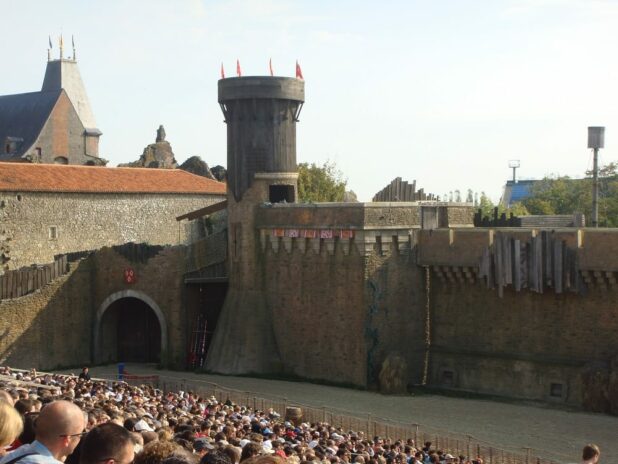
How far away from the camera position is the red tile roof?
4409 centimetres

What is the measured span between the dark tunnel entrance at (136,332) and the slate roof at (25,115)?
26.0 m

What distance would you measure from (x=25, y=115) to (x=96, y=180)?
2524 centimetres

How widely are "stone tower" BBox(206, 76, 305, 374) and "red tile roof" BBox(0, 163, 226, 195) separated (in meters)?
7.49

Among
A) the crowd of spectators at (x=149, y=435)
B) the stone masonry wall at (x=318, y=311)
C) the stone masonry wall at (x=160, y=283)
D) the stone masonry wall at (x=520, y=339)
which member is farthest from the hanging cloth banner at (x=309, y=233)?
the crowd of spectators at (x=149, y=435)

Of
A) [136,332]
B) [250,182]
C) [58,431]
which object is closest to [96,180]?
[136,332]

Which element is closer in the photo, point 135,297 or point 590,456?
point 590,456

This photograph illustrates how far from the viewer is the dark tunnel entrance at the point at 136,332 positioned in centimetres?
4425

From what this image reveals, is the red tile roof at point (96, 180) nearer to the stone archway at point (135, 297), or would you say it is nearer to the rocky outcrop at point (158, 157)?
the stone archway at point (135, 297)

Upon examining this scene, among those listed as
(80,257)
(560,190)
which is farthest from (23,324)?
(560,190)

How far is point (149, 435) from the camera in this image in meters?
11.5

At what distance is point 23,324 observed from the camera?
40062mm

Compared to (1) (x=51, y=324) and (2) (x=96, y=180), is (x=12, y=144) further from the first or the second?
(1) (x=51, y=324)

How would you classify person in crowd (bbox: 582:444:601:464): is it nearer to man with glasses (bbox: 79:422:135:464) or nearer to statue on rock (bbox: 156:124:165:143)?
man with glasses (bbox: 79:422:135:464)

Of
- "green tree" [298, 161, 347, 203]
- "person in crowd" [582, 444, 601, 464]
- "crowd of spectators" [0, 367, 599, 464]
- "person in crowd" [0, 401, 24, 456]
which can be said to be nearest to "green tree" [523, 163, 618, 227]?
"green tree" [298, 161, 347, 203]
